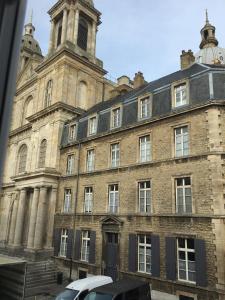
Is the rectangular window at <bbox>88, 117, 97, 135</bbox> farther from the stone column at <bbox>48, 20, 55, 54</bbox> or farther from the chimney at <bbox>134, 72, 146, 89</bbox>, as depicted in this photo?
the stone column at <bbox>48, 20, 55, 54</bbox>

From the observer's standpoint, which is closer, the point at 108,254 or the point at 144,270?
the point at 144,270

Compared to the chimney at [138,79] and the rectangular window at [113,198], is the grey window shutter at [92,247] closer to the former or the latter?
the rectangular window at [113,198]

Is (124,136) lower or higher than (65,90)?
lower

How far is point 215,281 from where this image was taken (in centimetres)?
1359

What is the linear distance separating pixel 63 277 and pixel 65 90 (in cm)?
1882

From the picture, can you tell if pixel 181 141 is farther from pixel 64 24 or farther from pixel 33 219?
pixel 64 24

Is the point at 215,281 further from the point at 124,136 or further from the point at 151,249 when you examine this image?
the point at 124,136

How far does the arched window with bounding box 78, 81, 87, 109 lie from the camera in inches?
1294

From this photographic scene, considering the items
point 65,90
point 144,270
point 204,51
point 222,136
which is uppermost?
point 204,51

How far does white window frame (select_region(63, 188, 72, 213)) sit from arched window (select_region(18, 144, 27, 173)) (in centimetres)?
1056

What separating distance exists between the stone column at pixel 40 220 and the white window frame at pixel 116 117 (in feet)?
28.4

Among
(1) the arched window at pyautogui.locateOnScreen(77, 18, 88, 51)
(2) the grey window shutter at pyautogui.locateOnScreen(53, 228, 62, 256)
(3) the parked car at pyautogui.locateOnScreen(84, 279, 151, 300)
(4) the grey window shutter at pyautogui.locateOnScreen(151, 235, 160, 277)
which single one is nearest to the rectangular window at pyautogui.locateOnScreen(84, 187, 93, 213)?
(2) the grey window shutter at pyautogui.locateOnScreen(53, 228, 62, 256)

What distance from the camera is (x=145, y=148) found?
63.6 feet

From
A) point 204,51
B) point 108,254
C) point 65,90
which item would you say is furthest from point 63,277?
point 204,51
